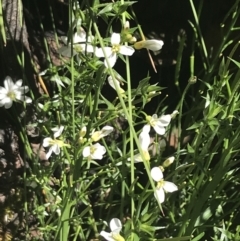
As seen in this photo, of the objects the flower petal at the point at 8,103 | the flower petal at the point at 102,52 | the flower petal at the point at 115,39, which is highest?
the flower petal at the point at 115,39

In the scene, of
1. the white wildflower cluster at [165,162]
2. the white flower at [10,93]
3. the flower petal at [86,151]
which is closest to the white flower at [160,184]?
the white wildflower cluster at [165,162]

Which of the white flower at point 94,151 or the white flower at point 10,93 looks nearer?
the white flower at point 94,151

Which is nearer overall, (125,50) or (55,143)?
(125,50)

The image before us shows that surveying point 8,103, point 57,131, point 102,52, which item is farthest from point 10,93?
point 102,52

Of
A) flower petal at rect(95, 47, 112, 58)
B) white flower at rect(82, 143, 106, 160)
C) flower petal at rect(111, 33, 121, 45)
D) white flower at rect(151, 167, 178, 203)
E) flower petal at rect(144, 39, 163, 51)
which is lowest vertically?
white flower at rect(151, 167, 178, 203)

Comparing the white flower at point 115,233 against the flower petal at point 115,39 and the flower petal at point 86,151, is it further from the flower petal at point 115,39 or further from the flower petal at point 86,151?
the flower petal at point 115,39

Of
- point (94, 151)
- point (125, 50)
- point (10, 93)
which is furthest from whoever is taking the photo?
point (10, 93)

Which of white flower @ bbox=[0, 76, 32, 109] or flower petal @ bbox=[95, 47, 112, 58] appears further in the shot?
white flower @ bbox=[0, 76, 32, 109]

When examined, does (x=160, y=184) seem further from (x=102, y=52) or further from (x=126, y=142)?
(x=102, y=52)

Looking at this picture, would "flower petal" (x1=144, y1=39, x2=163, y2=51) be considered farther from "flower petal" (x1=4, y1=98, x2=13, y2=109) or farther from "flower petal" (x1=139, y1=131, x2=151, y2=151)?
"flower petal" (x1=4, y1=98, x2=13, y2=109)

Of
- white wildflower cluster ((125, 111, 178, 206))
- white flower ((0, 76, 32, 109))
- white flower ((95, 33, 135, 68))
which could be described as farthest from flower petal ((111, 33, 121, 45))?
white flower ((0, 76, 32, 109))

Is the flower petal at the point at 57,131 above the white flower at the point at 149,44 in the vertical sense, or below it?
below
